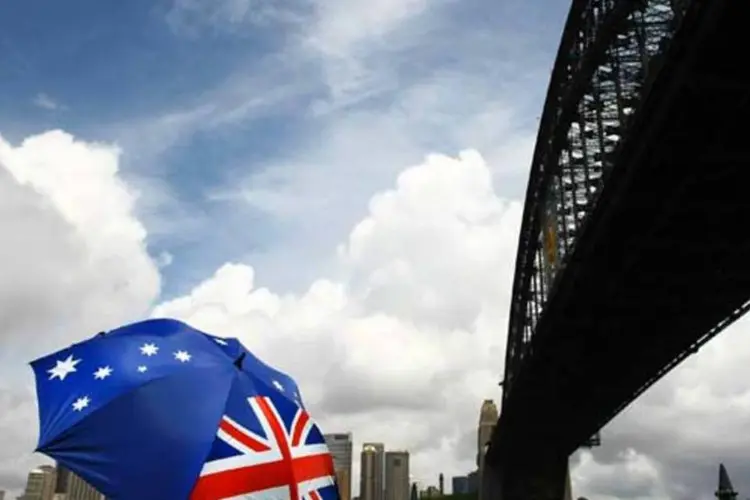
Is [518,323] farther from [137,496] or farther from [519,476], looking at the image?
[137,496]

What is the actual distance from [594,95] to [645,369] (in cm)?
2089

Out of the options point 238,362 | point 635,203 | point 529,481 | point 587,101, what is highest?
point 587,101

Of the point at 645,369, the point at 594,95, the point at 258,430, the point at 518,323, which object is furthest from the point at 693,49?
the point at 518,323

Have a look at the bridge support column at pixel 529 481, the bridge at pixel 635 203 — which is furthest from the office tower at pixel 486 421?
the bridge at pixel 635 203

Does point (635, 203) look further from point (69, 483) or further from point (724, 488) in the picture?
point (69, 483)

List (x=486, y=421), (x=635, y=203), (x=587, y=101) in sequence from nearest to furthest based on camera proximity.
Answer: (x=635, y=203) → (x=587, y=101) → (x=486, y=421)

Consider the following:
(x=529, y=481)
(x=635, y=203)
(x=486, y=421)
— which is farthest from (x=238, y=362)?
(x=486, y=421)

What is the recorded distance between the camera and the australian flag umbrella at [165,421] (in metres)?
4.53

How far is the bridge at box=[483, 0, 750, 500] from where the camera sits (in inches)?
720

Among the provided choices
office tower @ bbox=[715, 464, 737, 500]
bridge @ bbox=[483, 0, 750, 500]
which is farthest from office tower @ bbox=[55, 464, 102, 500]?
office tower @ bbox=[715, 464, 737, 500]

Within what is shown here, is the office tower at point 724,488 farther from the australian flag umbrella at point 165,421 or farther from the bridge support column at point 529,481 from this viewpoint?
the bridge support column at point 529,481

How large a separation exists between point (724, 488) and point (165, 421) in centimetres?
2781

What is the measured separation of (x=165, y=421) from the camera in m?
4.66

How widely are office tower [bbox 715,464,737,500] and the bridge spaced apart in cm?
684
